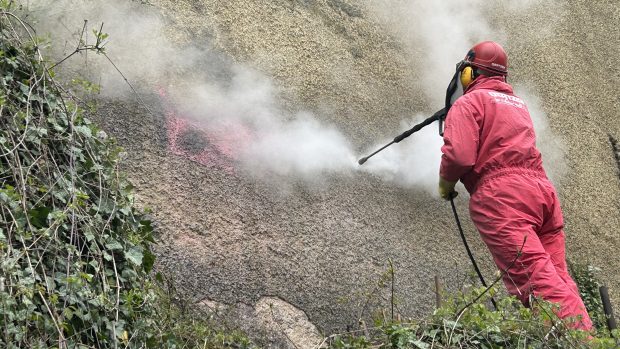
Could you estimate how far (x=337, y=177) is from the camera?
455 centimetres

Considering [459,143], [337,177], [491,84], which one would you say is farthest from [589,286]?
[337,177]

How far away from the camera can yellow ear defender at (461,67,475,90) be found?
4445 mm

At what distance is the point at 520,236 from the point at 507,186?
288 millimetres

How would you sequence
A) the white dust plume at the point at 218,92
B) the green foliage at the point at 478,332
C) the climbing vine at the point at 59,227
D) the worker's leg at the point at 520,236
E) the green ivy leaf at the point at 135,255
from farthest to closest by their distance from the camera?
the white dust plume at the point at 218,92 → the worker's leg at the point at 520,236 → the green ivy leaf at the point at 135,255 → the green foliage at the point at 478,332 → the climbing vine at the point at 59,227

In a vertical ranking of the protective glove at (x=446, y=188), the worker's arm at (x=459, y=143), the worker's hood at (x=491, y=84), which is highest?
the worker's hood at (x=491, y=84)

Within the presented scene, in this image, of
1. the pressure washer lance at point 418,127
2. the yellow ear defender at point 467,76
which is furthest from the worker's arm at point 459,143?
the pressure washer lance at point 418,127

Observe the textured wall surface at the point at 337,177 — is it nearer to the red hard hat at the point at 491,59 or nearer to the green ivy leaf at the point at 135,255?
the green ivy leaf at the point at 135,255

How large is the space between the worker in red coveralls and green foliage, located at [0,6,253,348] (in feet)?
5.25

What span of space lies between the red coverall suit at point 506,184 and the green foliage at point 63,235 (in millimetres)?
1599

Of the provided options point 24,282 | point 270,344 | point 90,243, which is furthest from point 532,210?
point 24,282

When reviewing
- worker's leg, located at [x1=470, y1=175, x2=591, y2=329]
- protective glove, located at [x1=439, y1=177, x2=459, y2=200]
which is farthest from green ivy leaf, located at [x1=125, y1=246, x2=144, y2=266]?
protective glove, located at [x1=439, y1=177, x2=459, y2=200]

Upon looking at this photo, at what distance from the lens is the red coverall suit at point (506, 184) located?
3.70m

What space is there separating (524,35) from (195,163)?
4111mm

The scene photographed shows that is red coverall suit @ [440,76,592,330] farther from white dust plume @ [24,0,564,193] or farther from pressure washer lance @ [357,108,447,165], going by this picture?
white dust plume @ [24,0,564,193]
